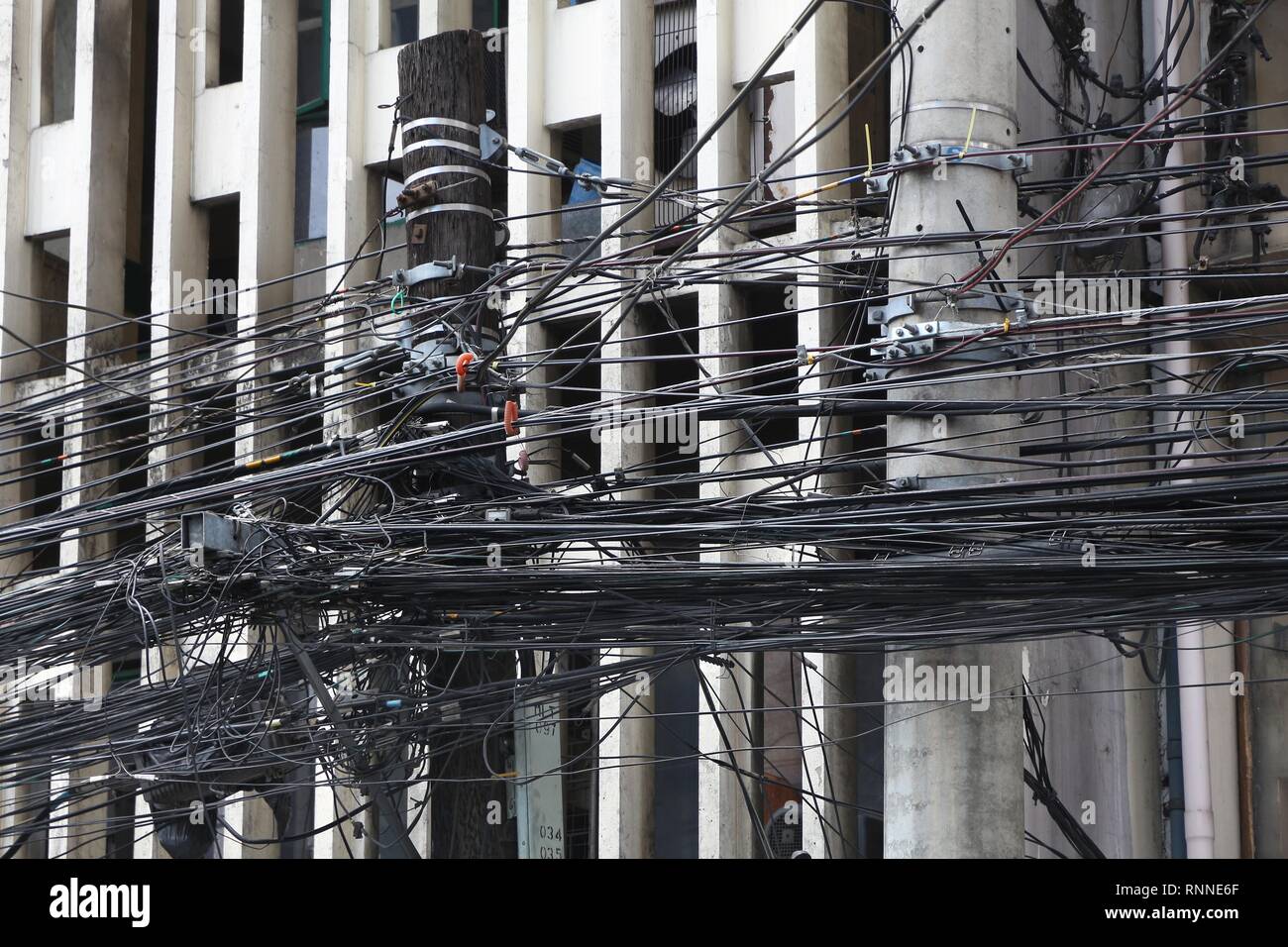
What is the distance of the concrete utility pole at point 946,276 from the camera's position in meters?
5.09

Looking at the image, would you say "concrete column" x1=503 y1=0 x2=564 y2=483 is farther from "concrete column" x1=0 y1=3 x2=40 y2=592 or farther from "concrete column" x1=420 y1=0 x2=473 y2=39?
"concrete column" x1=0 y1=3 x2=40 y2=592

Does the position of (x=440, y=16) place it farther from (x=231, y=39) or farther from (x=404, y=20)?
(x=231, y=39)

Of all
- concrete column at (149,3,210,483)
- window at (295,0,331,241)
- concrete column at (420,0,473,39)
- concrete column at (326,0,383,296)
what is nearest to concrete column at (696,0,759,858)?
concrete column at (420,0,473,39)

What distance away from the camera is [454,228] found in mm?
6598

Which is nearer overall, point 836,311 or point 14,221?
point 836,311

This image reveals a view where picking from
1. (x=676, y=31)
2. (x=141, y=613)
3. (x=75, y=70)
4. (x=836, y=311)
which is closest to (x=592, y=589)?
(x=141, y=613)

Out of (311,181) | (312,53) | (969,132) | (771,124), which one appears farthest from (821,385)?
(312,53)

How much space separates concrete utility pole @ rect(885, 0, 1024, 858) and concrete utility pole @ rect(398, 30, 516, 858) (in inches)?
73.8

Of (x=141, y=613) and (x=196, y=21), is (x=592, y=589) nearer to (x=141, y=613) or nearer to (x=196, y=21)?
(x=141, y=613)

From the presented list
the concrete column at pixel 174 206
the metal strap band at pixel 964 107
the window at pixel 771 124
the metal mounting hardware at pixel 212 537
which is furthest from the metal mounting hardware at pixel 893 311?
the concrete column at pixel 174 206

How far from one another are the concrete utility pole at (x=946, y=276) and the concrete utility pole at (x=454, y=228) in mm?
1875

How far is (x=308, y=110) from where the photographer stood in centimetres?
1191

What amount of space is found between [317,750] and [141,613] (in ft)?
3.10
